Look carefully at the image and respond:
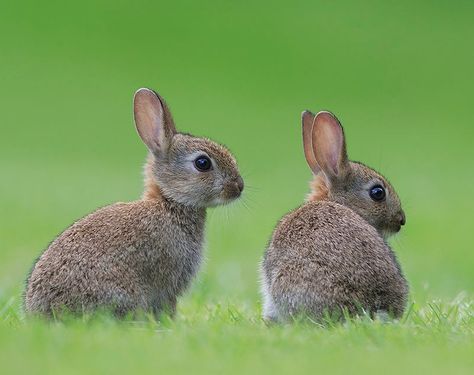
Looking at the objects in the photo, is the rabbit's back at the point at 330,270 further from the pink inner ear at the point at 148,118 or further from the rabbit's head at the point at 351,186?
the pink inner ear at the point at 148,118

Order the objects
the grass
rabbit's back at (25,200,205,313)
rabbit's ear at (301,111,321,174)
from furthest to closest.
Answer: rabbit's ear at (301,111,321,174) → rabbit's back at (25,200,205,313) → the grass

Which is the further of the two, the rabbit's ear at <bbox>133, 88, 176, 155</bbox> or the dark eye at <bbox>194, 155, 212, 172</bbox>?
the rabbit's ear at <bbox>133, 88, 176, 155</bbox>

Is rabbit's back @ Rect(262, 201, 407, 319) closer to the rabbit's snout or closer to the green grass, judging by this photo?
the green grass

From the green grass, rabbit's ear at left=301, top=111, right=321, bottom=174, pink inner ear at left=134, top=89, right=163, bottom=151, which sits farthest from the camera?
rabbit's ear at left=301, top=111, right=321, bottom=174

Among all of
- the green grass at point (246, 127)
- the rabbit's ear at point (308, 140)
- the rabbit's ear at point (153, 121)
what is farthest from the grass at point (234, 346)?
the rabbit's ear at point (308, 140)

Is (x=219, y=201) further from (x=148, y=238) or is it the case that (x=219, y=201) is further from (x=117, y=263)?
(x=117, y=263)

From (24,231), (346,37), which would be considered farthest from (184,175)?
(346,37)

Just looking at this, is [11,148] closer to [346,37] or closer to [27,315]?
[346,37]

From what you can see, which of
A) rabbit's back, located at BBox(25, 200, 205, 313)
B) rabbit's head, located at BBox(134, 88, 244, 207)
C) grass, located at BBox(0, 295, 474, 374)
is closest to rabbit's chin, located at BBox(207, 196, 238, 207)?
rabbit's head, located at BBox(134, 88, 244, 207)
